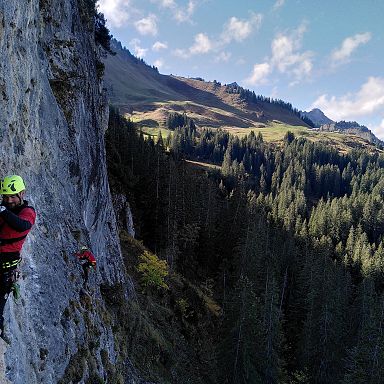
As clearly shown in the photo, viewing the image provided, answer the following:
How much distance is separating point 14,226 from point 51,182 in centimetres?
967

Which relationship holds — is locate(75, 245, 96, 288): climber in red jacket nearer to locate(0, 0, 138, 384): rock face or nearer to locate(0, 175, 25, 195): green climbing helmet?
locate(0, 0, 138, 384): rock face

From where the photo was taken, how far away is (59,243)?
15352 mm

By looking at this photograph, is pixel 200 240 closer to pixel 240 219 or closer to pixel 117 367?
pixel 240 219

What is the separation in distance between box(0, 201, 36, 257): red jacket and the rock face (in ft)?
10.5

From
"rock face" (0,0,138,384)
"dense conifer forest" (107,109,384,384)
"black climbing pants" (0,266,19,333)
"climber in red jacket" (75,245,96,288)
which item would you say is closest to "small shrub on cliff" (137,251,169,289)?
"dense conifer forest" (107,109,384,384)

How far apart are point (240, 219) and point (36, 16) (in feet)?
189

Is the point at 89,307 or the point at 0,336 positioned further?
the point at 89,307

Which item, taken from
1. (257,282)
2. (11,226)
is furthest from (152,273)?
(11,226)

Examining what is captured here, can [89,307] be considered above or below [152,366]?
above

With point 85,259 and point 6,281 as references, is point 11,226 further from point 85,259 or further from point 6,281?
point 85,259

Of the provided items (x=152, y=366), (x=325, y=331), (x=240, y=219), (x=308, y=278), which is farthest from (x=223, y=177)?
(x=152, y=366)

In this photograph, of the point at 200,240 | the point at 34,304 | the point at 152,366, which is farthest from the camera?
the point at 200,240

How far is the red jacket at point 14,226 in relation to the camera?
6973 millimetres

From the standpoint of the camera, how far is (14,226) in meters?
7.04
